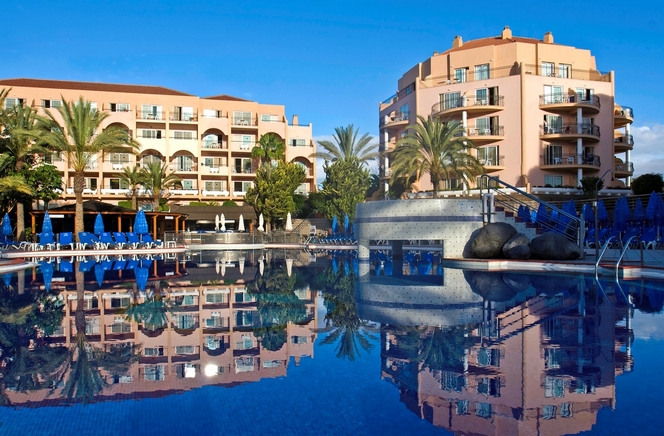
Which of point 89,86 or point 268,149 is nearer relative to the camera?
point 268,149

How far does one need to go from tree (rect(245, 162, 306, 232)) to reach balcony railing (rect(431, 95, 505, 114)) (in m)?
13.5

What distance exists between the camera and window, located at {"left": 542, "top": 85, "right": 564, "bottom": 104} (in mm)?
43281

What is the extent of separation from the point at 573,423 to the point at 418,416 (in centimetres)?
118

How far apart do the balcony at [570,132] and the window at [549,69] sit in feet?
13.9

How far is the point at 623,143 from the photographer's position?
46.8 metres

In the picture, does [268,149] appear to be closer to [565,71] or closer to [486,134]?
[486,134]

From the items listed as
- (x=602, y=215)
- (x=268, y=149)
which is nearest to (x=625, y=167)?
(x=602, y=215)

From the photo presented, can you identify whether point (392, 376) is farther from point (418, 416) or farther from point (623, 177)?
point (623, 177)

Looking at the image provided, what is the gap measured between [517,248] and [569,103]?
91.2ft

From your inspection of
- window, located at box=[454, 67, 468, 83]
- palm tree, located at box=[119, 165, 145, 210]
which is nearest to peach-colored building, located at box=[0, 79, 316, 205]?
palm tree, located at box=[119, 165, 145, 210]

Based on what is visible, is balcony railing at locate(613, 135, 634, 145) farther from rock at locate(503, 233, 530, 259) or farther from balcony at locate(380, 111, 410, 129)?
rock at locate(503, 233, 530, 259)

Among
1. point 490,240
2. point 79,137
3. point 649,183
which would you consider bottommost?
point 490,240

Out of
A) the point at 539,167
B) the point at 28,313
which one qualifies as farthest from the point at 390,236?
the point at 539,167

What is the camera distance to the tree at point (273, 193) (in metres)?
47.3
